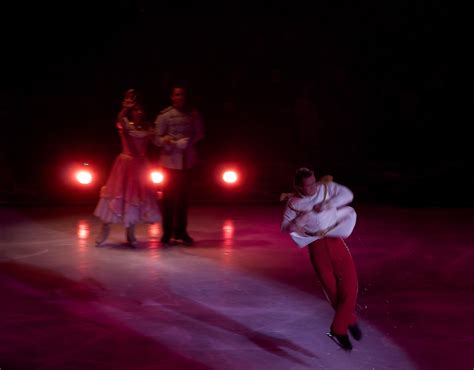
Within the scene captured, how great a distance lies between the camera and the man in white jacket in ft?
17.8

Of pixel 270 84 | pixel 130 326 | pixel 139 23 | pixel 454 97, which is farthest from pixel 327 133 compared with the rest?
pixel 130 326

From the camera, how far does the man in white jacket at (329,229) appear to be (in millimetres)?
5430

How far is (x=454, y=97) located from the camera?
19875 mm

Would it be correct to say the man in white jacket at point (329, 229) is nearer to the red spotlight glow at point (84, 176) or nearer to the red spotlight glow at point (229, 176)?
the red spotlight glow at point (84, 176)

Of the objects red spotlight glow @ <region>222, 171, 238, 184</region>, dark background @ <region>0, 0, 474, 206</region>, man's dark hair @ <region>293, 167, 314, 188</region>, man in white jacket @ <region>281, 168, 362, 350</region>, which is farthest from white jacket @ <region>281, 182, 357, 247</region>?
dark background @ <region>0, 0, 474, 206</region>

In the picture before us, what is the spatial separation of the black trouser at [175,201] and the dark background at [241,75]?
23.8 ft

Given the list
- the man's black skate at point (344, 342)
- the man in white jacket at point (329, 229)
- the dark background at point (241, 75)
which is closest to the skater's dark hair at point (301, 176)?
the man in white jacket at point (329, 229)

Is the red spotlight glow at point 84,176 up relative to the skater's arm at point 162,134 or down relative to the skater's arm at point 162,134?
down

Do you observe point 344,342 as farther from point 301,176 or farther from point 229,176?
point 229,176

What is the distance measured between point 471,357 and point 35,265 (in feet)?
15.6

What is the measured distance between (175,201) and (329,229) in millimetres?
4218

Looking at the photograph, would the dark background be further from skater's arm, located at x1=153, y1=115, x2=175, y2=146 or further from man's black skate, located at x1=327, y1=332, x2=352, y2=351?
man's black skate, located at x1=327, y1=332, x2=352, y2=351

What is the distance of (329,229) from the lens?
5500 millimetres

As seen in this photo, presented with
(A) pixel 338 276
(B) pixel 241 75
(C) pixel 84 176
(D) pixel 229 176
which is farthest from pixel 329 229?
(B) pixel 241 75
